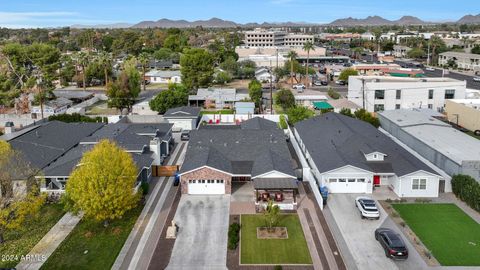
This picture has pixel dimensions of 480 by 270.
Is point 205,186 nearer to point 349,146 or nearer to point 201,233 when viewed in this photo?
point 201,233

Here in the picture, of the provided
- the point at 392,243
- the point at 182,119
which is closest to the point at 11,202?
the point at 392,243

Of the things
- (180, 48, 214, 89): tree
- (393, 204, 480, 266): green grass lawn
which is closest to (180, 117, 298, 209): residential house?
(393, 204, 480, 266): green grass lawn

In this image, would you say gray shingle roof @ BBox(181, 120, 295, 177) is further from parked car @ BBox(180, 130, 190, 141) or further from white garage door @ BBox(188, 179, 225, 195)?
parked car @ BBox(180, 130, 190, 141)

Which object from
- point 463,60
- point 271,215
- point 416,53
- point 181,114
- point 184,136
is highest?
point 416,53

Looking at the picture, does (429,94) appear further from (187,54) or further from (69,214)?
(69,214)

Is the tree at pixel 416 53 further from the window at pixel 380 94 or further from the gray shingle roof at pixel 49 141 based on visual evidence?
the gray shingle roof at pixel 49 141

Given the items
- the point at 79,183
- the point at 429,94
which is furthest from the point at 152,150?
the point at 429,94

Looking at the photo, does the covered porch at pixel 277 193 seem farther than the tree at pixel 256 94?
No

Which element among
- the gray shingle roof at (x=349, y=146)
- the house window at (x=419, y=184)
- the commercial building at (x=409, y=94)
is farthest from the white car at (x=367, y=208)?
the commercial building at (x=409, y=94)
